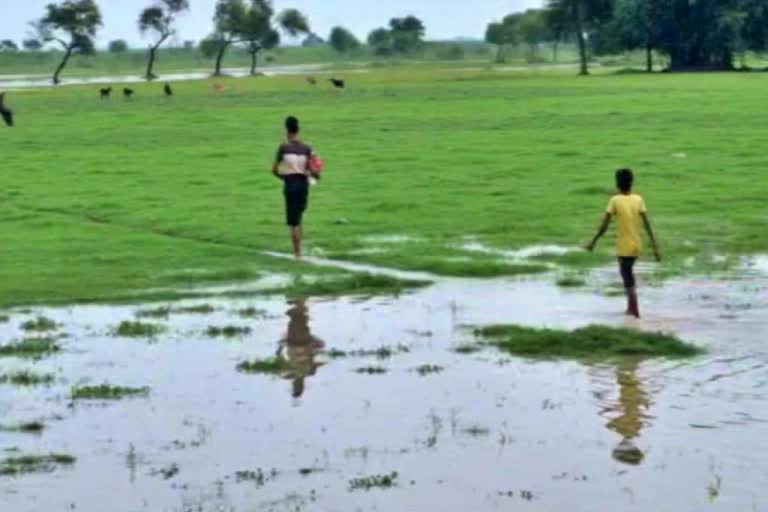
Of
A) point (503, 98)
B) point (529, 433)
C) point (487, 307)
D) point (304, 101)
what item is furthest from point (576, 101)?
point (529, 433)

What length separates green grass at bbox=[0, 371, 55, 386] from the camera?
1382 centimetres

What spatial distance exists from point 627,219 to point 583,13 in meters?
117

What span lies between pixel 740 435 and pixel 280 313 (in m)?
7.00

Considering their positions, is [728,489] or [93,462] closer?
[728,489]

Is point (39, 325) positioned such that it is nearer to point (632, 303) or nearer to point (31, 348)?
point (31, 348)

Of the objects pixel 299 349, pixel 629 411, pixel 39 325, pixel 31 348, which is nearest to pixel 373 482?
pixel 629 411

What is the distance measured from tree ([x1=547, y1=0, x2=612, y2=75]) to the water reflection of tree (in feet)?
381

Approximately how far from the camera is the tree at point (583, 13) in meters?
130

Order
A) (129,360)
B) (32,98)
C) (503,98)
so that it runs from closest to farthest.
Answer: (129,360) < (503,98) < (32,98)

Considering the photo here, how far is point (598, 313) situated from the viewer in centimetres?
1689

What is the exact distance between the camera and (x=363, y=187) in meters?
31.5

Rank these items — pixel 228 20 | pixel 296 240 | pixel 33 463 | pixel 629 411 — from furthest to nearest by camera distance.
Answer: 1. pixel 228 20
2. pixel 296 240
3. pixel 629 411
4. pixel 33 463

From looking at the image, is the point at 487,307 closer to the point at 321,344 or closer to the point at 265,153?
the point at 321,344

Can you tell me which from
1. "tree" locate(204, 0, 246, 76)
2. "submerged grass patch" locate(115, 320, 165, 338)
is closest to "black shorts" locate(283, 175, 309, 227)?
"submerged grass patch" locate(115, 320, 165, 338)
